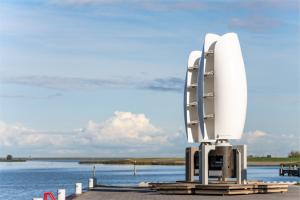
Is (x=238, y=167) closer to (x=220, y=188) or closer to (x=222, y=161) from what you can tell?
(x=222, y=161)

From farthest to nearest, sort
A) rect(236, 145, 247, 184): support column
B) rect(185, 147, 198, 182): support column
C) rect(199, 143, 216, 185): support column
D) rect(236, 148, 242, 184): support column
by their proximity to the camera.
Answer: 1. rect(185, 147, 198, 182): support column
2. rect(236, 145, 247, 184): support column
3. rect(236, 148, 242, 184): support column
4. rect(199, 143, 216, 185): support column

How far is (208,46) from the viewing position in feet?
152

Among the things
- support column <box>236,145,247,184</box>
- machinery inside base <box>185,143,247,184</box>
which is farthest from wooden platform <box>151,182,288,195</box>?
machinery inside base <box>185,143,247,184</box>

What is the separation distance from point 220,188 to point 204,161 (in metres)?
3.83

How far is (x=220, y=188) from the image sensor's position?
41031 millimetres

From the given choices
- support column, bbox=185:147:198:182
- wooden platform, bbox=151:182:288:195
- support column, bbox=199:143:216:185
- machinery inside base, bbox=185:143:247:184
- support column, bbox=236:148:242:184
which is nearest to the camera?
wooden platform, bbox=151:182:288:195

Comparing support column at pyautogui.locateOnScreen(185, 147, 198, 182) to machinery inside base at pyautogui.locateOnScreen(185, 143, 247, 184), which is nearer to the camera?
machinery inside base at pyautogui.locateOnScreen(185, 143, 247, 184)

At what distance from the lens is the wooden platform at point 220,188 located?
135ft

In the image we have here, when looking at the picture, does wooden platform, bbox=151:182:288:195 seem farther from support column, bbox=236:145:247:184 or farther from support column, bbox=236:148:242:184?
support column, bbox=236:148:242:184

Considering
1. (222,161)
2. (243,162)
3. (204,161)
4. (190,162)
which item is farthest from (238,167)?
(190,162)

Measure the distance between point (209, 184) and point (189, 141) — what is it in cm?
564

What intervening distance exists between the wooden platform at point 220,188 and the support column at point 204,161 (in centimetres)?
98

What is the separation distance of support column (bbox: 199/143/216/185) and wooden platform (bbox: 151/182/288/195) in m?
0.98

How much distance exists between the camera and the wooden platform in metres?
41.2
